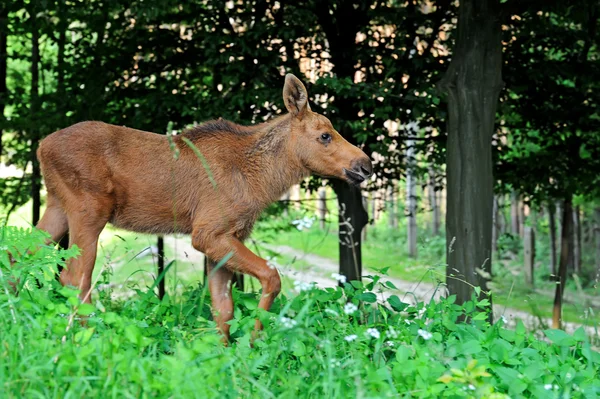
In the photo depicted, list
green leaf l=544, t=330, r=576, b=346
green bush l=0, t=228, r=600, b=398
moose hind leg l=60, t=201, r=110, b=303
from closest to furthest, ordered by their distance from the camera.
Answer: green bush l=0, t=228, r=600, b=398
green leaf l=544, t=330, r=576, b=346
moose hind leg l=60, t=201, r=110, b=303

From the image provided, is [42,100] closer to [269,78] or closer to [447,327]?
[269,78]

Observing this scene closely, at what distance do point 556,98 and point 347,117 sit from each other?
3.16 m

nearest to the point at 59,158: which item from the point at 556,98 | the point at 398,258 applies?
the point at 556,98

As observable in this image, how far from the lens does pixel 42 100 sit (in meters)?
12.3

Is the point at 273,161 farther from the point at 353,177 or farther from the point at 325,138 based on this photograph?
the point at 353,177

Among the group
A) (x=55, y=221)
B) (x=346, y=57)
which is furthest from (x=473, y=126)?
(x=55, y=221)

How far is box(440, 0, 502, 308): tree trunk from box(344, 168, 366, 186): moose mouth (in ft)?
11.3

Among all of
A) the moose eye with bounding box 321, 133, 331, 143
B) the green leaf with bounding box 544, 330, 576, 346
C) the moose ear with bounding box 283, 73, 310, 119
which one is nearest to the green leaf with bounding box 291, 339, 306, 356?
the green leaf with bounding box 544, 330, 576, 346

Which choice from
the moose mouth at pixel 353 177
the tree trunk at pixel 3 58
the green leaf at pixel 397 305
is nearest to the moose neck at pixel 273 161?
the moose mouth at pixel 353 177

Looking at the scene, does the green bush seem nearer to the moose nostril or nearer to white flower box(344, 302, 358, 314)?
white flower box(344, 302, 358, 314)

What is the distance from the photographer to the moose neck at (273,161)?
691 cm

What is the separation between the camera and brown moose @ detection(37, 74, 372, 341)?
6.57 m

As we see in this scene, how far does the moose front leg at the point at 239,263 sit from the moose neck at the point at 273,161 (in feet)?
1.66

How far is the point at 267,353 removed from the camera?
4.91 meters
